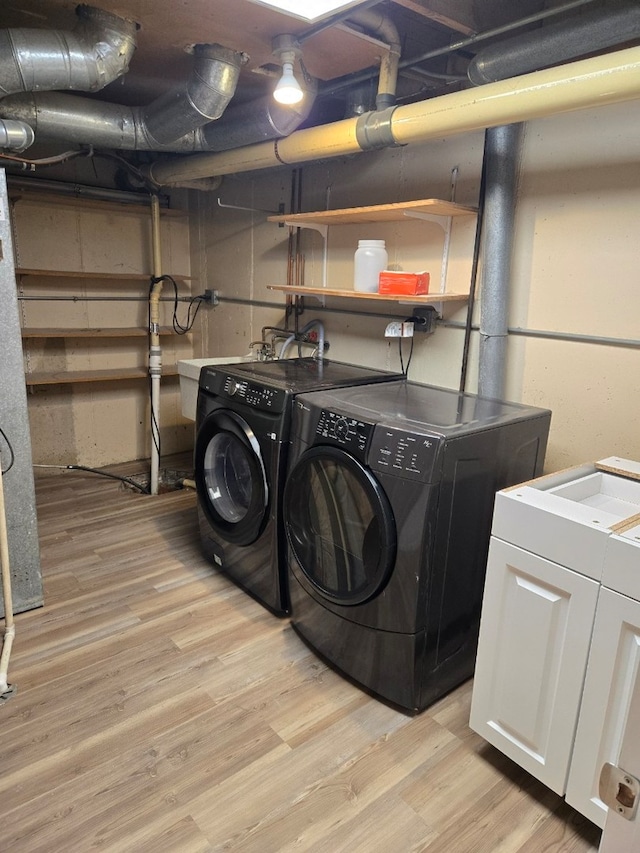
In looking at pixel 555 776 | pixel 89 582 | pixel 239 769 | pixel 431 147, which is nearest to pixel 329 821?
pixel 239 769

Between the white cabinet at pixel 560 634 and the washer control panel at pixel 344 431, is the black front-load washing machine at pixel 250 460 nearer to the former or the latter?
the washer control panel at pixel 344 431

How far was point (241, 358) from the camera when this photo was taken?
146 inches

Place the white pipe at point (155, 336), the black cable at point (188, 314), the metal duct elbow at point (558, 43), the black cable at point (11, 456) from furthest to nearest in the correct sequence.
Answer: the black cable at point (188, 314)
the white pipe at point (155, 336)
the black cable at point (11, 456)
the metal duct elbow at point (558, 43)

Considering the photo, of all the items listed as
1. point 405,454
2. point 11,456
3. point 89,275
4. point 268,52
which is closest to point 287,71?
point 268,52

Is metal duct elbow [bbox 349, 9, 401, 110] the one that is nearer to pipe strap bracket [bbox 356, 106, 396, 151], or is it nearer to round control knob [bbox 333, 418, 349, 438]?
pipe strap bracket [bbox 356, 106, 396, 151]

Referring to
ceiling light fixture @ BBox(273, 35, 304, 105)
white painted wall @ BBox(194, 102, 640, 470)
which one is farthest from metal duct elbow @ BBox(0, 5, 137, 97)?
white painted wall @ BBox(194, 102, 640, 470)

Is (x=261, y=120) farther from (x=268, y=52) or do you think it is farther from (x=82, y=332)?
(x=82, y=332)

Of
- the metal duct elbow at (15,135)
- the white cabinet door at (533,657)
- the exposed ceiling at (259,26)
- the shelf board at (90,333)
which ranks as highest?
the exposed ceiling at (259,26)

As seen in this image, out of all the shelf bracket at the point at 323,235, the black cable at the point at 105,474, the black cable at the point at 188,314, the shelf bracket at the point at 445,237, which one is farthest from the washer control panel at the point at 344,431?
the black cable at the point at 188,314

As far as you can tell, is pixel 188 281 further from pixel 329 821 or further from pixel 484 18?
pixel 329 821

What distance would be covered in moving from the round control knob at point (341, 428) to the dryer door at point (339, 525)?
2.2 inches

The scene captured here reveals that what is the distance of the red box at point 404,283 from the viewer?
Answer: 2328mm

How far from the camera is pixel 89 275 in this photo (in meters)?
3.57

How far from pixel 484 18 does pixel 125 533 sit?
293cm
